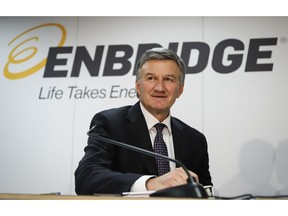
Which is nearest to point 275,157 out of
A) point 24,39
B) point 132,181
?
point 132,181

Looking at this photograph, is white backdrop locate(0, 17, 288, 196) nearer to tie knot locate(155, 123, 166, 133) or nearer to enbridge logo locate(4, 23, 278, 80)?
enbridge logo locate(4, 23, 278, 80)

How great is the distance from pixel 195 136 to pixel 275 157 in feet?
5.32

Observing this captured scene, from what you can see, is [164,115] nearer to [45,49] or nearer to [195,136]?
[195,136]

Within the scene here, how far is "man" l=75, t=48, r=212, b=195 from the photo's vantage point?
2264mm

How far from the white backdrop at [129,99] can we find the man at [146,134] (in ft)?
4.72

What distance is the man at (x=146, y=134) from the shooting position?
2264 millimetres

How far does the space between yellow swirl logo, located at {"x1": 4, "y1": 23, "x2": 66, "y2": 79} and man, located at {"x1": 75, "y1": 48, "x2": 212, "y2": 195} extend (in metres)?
2.07

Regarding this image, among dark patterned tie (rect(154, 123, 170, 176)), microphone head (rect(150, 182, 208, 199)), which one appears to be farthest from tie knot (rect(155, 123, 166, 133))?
microphone head (rect(150, 182, 208, 199))

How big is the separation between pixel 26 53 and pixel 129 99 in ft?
4.14

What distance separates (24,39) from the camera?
4504 mm

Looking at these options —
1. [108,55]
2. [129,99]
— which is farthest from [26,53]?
[129,99]

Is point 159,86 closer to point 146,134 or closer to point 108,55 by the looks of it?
point 146,134

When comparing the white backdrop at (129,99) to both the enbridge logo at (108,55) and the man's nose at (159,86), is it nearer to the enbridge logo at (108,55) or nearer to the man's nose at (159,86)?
the enbridge logo at (108,55)

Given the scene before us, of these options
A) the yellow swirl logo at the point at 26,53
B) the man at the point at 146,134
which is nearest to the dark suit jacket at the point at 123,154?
the man at the point at 146,134
